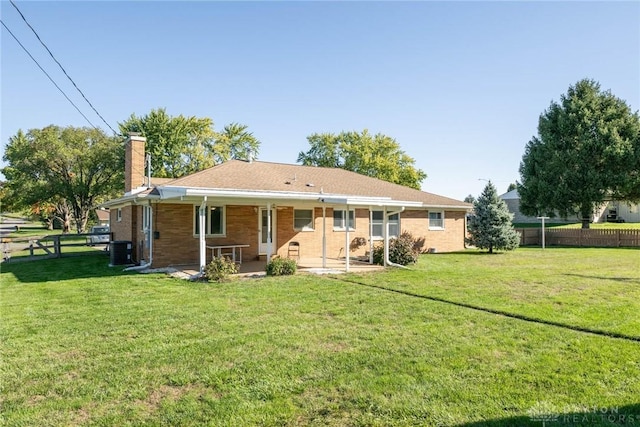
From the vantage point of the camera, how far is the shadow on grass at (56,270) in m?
11.6

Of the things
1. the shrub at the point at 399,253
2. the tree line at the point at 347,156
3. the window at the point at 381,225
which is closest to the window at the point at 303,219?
the shrub at the point at 399,253

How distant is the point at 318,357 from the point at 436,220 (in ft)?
55.7

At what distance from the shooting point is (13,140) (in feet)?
134

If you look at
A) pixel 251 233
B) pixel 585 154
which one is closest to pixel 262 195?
pixel 251 233

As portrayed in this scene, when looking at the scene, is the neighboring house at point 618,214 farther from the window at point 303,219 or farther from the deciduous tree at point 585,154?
the window at point 303,219

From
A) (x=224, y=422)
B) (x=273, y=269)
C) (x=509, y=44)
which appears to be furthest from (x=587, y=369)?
(x=509, y=44)

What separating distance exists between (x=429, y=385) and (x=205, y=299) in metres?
5.70

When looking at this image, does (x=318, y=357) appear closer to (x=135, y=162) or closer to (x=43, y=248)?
(x=135, y=162)

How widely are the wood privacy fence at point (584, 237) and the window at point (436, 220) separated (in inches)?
373

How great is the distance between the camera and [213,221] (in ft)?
47.5

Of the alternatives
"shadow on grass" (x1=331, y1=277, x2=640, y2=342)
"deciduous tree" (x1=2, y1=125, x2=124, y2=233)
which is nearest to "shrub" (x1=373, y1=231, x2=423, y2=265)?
"shadow on grass" (x1=331, y1=277, x2=640, y2=342)

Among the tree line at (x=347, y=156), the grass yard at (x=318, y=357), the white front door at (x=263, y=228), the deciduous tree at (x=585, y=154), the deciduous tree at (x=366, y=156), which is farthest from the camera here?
the deciduous tree at (x=366, y=156)

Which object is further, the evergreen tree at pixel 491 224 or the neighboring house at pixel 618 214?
the neighboring house at pixel 618 214

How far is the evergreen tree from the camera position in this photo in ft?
64.1
